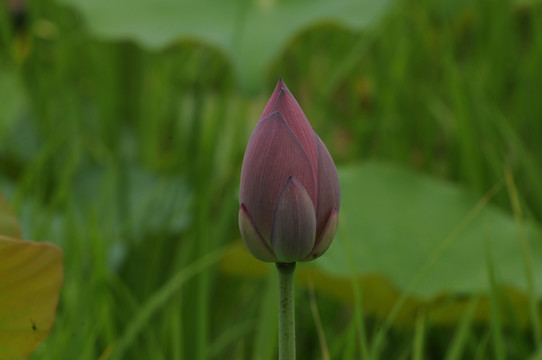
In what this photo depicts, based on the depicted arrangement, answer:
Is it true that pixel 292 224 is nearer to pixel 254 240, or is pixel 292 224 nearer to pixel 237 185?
pixel 254 240

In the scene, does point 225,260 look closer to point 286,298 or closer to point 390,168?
point 390,168

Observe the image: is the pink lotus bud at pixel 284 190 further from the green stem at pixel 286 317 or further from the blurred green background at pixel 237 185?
the blurred green background at pixel 237 185

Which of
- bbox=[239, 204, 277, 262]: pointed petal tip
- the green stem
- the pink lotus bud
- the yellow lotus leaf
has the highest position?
the pink lotus bud

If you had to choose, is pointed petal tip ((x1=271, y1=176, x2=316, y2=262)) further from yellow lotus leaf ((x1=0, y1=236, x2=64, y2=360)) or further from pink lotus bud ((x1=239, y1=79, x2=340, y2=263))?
yellow lotus leaf ((x1=0, y1=236, x2=64, y2=360))

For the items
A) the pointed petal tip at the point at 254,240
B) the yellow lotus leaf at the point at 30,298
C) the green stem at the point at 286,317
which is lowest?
the yellow lotus leaf at the point at 30,298

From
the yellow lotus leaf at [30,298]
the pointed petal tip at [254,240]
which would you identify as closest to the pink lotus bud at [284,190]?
the pointed petal tip at [254,240]

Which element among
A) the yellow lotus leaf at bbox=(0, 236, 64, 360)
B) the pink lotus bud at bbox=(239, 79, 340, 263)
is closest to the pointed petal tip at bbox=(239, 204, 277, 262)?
the pink lotus bud at bbox=(239, 79, 340, 263)
